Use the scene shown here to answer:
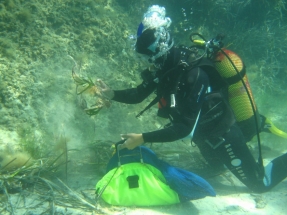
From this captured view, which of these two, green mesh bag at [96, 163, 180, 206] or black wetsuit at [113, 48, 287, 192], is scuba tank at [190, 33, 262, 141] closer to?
black wetsuit at [113, 48, 287, 192]

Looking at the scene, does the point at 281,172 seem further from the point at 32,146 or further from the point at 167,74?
the point at 32,146

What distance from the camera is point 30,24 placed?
12.7 ft

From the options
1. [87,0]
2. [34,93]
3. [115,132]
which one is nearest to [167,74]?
[115,132]

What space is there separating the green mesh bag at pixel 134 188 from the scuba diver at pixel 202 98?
0.37 m

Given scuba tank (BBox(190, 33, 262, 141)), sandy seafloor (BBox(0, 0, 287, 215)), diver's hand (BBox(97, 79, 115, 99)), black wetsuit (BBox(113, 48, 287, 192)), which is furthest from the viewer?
diver's hand (BBox(97, 79, 115, 99))

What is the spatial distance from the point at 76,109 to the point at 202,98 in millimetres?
2243

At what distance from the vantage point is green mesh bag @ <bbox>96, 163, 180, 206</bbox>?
8.34ft

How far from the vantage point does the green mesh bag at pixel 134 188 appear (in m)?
2.54

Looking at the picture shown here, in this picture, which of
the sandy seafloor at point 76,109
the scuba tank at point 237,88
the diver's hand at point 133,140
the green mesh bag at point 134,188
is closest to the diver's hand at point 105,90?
the sandy seafloor at point 76,109

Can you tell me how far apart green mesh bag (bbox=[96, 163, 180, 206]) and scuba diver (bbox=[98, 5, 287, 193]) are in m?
→ 0.37

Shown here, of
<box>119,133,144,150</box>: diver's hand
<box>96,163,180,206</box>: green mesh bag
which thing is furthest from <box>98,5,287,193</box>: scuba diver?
<box>96,163,180,206</box>: green mesh bag

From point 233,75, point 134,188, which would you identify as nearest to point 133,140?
point 134,188

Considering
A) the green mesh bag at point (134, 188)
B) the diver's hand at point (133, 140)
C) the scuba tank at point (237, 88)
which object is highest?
the scuba tank at point (237, 88)

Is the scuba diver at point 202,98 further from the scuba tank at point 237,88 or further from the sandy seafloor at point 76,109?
the sandy seafloor at point 76,109
